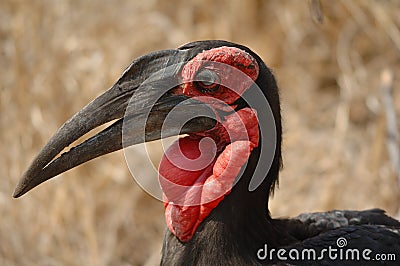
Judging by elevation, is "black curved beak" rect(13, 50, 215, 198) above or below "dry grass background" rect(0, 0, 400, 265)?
below

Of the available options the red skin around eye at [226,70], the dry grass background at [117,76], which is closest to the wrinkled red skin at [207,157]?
the red skin around eye at [226,70]

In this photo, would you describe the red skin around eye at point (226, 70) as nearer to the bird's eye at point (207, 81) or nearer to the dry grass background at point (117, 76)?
the bird's eye at point (207, 81)

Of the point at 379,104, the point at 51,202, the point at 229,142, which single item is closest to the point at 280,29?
the point at 379,104

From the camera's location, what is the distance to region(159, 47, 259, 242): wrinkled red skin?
6.06 ft

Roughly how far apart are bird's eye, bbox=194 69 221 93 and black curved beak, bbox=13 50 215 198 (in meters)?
0.04

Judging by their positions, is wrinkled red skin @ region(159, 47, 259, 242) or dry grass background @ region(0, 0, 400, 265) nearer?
wrinkled red skin @ region(159, 47, 259, 242)

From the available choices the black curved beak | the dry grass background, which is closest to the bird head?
the black curved beak

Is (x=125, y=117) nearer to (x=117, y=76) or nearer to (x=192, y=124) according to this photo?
(x=192, y=124)

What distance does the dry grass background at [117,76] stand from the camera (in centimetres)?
310

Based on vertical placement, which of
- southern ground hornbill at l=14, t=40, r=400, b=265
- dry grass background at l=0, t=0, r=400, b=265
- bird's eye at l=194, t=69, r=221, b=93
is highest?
dry grass background at l=0, t=0, r=400, b=265

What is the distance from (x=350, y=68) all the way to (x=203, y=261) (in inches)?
96.6

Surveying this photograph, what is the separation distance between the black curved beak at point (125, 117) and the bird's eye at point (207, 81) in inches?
1.6

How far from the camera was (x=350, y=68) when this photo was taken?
13.5 ft

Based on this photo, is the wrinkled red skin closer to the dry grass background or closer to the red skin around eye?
the red skin around eye
